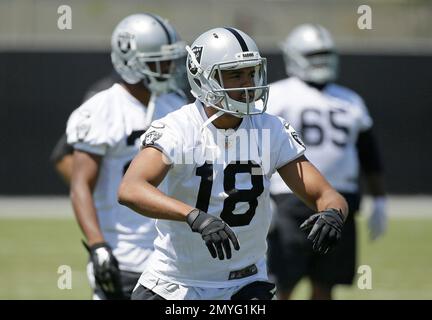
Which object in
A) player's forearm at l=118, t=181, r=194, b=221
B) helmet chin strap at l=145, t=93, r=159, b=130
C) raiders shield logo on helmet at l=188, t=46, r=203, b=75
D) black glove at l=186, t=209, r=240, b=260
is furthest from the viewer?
helmet chin strap at l=145, t=93, r=159, b=130

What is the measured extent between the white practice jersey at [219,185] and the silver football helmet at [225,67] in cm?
12

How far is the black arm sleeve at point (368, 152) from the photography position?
742cm

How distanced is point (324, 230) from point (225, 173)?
0.49 meters

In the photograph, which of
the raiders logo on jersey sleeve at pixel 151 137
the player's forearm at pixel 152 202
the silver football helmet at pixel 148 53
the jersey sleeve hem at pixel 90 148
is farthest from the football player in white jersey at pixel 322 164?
the player's forearm at pixel 152 202

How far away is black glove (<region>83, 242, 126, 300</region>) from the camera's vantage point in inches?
196

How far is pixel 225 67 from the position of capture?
13.6ft

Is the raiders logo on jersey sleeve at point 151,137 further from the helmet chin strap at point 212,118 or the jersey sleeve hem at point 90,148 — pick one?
the jersey sleeve hem at point 90,148

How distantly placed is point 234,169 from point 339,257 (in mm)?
3111

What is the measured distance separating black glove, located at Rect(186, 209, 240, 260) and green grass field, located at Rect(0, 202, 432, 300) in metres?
4.61

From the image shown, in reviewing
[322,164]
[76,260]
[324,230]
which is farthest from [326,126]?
[76,260]

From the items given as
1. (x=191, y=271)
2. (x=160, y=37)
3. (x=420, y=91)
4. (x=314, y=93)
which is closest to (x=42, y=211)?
(x=420, y=91)

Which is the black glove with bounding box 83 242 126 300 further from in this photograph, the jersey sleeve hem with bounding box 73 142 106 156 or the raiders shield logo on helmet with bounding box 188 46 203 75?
the raiders shield logo on helmet with bounding box 188 46 203 75

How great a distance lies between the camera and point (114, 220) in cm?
530

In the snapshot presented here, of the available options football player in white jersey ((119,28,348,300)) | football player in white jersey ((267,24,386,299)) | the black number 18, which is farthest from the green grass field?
the black number 18
